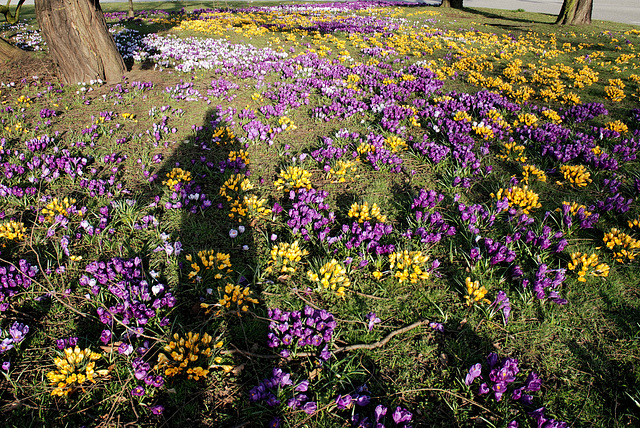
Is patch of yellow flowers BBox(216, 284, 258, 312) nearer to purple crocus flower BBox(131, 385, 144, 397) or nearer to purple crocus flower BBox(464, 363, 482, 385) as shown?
purple crocus flower BBox(131, 385, 144, 397)

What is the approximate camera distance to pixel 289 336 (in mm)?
3084

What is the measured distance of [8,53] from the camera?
9766mm

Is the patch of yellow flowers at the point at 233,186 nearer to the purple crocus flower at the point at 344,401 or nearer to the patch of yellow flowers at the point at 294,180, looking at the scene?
the patch of yellow flowers at the point at 294,180

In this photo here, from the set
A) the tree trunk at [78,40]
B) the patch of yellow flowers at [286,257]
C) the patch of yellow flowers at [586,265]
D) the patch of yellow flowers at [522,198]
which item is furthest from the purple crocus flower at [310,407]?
the tree trunk at [78,40]

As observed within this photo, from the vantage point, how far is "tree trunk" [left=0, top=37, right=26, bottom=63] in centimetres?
964

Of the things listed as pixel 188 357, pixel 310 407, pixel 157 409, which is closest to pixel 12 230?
pixel 188 357

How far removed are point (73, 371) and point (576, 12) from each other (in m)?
28.0

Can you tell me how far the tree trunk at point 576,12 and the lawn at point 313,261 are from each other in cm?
1596

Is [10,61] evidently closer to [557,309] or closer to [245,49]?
[245,49]

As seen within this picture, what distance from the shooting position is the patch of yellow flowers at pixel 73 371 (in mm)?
2652

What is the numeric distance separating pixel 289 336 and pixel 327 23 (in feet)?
68.0

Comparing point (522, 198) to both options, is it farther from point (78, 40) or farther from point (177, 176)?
point (78, 40)

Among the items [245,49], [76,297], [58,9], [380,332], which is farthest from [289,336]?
[245,49]

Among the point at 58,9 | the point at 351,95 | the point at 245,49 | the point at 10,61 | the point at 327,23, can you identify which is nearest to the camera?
the point at 58,9
